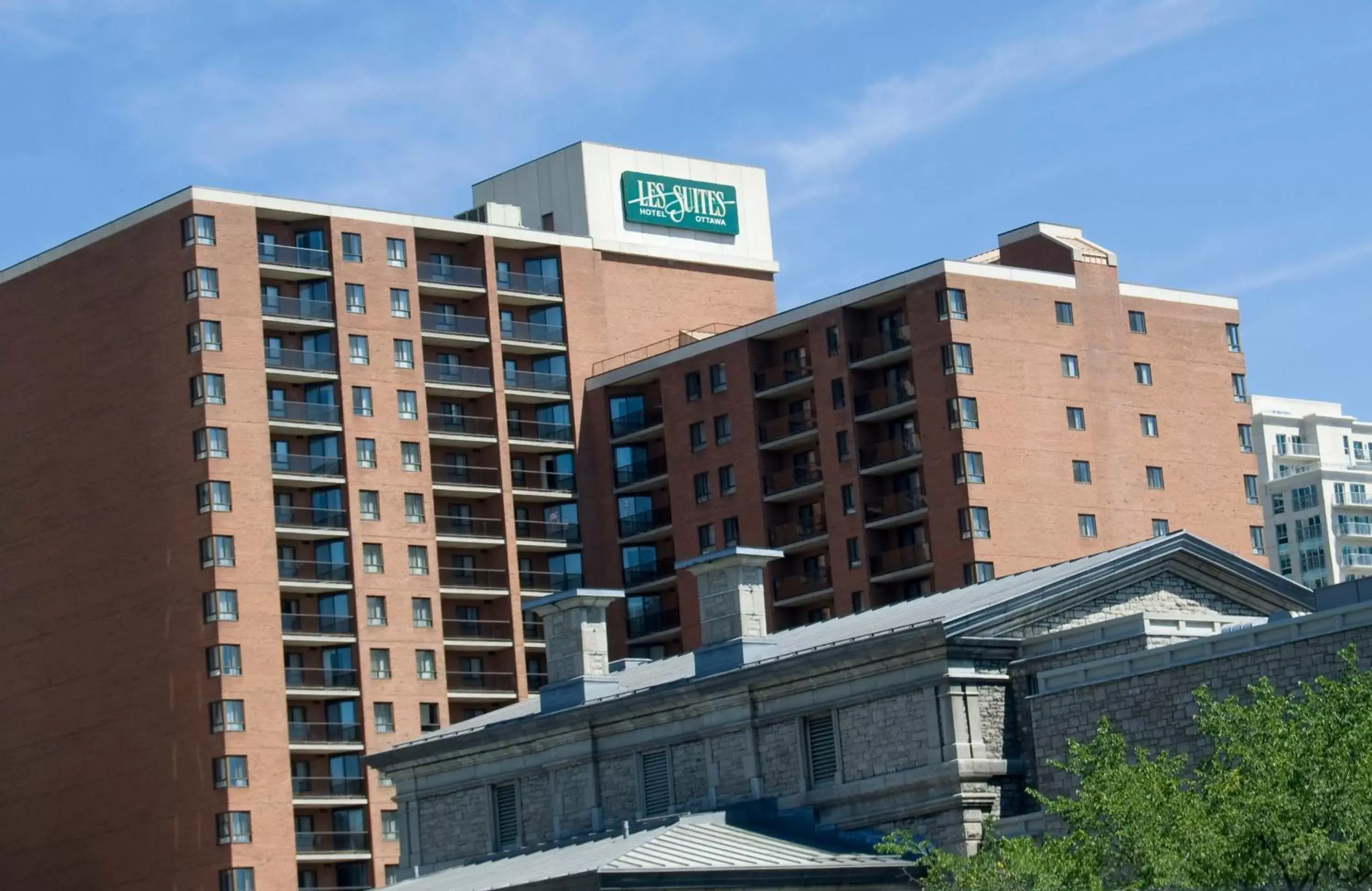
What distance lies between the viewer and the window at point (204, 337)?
10462 cm

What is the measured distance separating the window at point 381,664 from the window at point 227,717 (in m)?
7.19

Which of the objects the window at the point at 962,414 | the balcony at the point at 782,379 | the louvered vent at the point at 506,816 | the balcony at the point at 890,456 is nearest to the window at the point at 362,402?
the balcony at the point at 782,379

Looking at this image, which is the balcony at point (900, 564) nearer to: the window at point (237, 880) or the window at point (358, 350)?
the window at point (358, 350)

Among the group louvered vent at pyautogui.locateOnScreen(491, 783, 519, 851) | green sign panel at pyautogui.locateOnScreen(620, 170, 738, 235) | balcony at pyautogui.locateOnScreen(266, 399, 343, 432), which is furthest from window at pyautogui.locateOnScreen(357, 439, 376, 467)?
louvered vent at pyautogui.locateOnScreen(491, 783, 519, 851)

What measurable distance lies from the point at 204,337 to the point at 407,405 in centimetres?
1098

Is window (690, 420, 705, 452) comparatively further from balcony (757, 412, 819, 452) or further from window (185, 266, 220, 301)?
window (185, 266, 220, 301)

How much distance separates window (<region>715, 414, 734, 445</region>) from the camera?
11188 cm

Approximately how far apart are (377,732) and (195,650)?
928cm

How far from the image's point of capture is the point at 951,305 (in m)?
104

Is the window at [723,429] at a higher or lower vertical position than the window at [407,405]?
lower

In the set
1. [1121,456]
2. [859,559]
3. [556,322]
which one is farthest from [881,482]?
[556,322]

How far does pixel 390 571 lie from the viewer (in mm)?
108750

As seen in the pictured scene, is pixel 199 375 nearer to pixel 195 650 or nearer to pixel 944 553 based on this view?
pixel 195 650

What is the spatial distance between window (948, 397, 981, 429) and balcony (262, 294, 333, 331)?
2905cm
